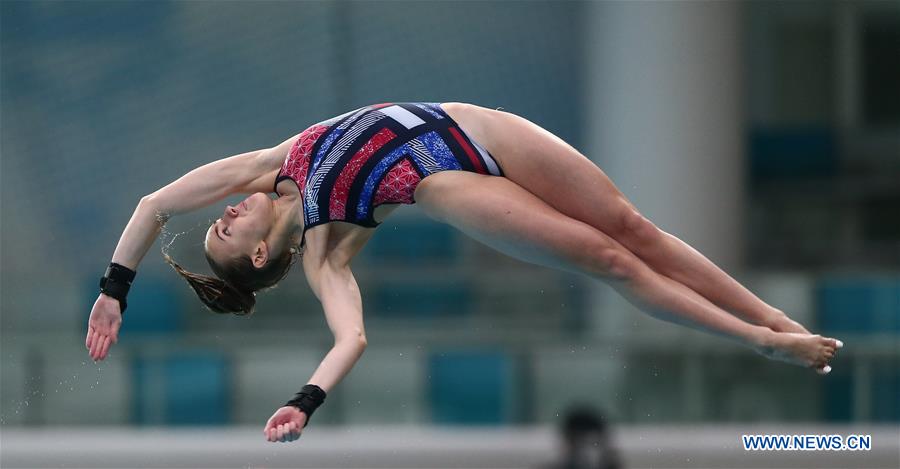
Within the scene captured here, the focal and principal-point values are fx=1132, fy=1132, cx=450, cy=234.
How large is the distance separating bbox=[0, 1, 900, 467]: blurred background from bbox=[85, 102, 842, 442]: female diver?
190cm

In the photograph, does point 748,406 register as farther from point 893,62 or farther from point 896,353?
point 893,62

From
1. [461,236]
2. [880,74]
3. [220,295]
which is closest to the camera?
[220,295]

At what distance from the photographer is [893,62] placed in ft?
28.7

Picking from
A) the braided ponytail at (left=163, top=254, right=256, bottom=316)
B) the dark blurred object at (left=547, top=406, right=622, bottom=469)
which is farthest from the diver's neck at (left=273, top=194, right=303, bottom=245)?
the dark blurred object at (left=547, top=406, right=622, bottom=469)

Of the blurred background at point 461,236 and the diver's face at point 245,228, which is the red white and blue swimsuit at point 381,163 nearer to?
the diver's face at point 245,228

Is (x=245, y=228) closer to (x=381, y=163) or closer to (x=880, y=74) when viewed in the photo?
(x=381, y=163)

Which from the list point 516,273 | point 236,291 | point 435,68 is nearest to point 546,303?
point 516,273


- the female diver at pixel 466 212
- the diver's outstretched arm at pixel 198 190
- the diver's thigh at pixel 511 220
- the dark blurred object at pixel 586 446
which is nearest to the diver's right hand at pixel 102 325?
the diver's outstretched arm at pixel 198 190

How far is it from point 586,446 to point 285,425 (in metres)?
2.58

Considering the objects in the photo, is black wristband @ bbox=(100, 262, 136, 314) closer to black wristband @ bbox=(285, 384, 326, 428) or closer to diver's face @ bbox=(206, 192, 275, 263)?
diver's face @ bbox=(206, 192, 275, 263)

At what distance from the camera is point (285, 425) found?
9.21 feet

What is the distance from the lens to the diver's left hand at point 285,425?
9.18 ft

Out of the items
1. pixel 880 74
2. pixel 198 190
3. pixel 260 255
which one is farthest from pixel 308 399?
pixel 880 74

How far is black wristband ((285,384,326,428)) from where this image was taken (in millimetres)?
2861
